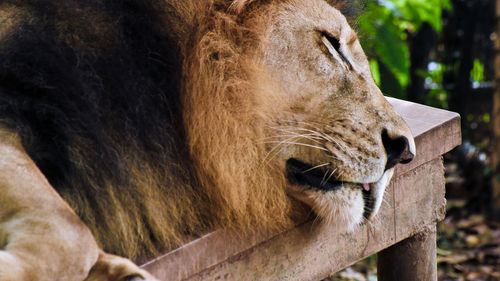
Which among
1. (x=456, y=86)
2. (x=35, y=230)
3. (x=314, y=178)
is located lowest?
(x=456, y=86)

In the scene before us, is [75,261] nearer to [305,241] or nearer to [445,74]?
[305,241]

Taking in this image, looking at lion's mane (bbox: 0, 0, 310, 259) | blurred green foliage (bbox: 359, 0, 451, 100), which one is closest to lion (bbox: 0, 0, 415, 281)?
lion's mane (bbox: 0, 0, 310, 259)

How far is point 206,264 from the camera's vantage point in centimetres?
122

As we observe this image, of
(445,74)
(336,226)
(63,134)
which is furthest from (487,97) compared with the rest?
(63,134)

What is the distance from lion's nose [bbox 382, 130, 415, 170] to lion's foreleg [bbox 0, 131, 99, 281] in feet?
1.86

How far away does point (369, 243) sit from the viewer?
1594mm

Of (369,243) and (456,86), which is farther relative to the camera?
(456,86)

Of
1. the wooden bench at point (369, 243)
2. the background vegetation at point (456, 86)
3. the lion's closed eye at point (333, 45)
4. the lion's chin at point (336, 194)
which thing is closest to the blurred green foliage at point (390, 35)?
the background vegetation at point (456, 86)

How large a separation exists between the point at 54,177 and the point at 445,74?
325 cm

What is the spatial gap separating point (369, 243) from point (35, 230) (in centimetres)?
94

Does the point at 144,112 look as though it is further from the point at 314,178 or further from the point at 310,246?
the point at 310,246

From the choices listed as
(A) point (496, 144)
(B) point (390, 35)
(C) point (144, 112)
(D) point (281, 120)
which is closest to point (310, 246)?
(D) point (281, 120)

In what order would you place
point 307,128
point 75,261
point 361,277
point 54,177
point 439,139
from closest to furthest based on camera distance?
point 75,261
point 54,177
point 307,128
point 439,139
point 361,277

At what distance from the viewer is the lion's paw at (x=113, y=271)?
2.84ft
